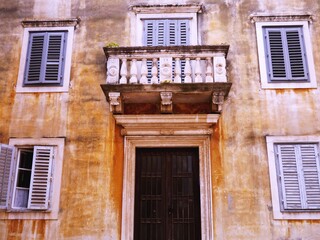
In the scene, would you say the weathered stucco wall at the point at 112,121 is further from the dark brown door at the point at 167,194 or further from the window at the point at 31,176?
the dark brown door at the point at 167,194

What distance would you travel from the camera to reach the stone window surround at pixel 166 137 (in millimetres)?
10500

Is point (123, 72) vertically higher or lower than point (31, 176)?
higher

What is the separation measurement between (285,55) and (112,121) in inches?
196

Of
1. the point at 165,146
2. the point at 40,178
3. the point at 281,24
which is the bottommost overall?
the point at 40,178

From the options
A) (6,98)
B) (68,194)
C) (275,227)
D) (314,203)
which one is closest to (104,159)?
(68,194)

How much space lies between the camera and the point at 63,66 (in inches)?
464

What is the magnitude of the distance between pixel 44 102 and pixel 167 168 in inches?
146

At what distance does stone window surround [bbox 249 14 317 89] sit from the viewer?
37.1 ft

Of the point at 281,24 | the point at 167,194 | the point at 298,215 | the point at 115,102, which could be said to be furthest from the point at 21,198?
the point at 281,24

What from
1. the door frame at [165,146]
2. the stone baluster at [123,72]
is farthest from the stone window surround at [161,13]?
the door frame at [165,146]

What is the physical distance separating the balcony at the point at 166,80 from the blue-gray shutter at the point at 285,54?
1.54 metres

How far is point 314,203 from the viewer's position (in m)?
10.2

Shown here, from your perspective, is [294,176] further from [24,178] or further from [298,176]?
[24,178]

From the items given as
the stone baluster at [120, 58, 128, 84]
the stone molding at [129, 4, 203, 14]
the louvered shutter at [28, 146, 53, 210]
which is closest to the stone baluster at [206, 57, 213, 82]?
the stone baluster at [120, 58, 128, 84]
